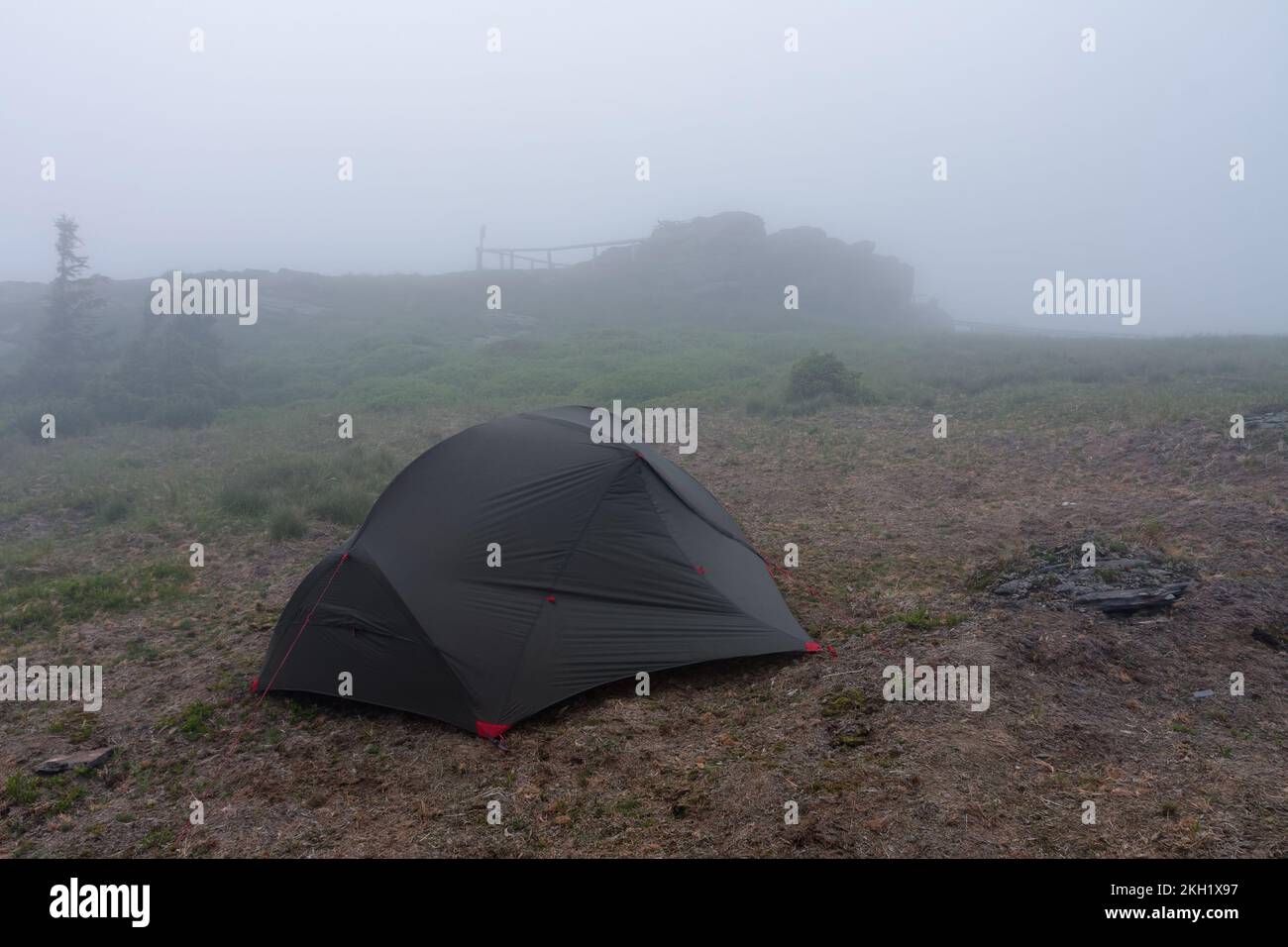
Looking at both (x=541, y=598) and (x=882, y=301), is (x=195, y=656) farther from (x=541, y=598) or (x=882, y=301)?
(x=882, y=301)

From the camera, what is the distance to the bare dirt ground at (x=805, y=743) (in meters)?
4.42

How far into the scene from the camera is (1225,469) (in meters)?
10.9

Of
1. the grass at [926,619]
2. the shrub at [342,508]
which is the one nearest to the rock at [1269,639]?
the grass at [926,619]

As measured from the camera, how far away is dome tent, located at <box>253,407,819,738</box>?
642cm

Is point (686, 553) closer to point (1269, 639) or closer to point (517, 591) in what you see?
point (517, 591)

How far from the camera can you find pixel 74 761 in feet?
19.5

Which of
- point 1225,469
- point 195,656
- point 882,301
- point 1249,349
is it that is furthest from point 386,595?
point 882,301

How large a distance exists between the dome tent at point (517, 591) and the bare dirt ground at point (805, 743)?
26 centimetres

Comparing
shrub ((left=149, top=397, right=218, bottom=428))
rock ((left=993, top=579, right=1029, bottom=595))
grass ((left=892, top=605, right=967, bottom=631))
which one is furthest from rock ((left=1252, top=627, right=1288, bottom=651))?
shrub ((left=149, top=397, right=218, bottom=428))

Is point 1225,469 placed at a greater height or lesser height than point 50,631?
greater

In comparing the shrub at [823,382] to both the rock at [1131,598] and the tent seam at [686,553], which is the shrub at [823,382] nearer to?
the tent seam at [686,553]

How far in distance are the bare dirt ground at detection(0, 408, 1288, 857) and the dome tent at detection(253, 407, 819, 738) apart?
0.26 m

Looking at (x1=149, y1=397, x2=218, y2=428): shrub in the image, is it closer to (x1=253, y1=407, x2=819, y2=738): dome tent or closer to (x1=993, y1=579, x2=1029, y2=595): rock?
(x1=253, y1=407, x2=819, y2=738): dome tent
